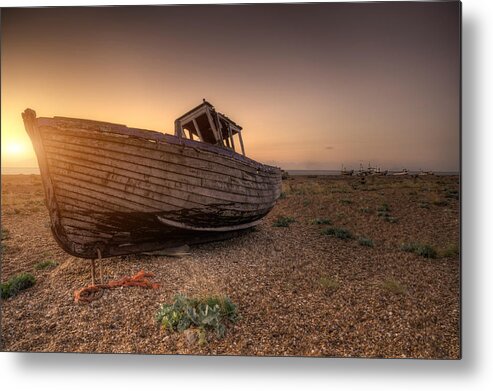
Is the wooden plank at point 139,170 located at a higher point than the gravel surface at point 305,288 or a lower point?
higher

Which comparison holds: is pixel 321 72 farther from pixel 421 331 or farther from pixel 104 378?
pixel 104 378

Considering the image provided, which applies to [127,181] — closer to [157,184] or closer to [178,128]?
[157,184]

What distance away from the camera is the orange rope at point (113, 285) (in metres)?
3.52

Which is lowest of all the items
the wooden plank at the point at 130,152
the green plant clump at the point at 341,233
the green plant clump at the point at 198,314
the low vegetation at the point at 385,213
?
the green plant clump at the point at 198,314

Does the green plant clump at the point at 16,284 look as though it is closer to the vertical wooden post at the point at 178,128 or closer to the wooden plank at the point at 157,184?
the wooden plank at the point at 157,184

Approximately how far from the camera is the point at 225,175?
4.46 m

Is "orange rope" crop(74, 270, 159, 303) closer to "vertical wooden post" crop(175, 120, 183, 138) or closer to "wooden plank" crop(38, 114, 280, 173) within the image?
"wooden plank" crop(38, 114, 280, 173)

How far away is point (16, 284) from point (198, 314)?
2.36m

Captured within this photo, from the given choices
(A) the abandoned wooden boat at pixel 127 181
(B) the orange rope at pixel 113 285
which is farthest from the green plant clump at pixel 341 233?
(B) the orange rope at pixel 113 285

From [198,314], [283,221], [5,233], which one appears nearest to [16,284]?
[5,233]

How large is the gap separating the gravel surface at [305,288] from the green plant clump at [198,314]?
0.11 m

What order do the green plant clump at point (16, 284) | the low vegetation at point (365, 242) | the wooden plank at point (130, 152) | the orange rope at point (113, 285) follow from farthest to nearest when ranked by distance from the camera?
the low vegetation at point (365, 242) → the green plant clump at point (16, 284) → the orange rope at point (113, 285) → the wooden plank at point (130, 152)

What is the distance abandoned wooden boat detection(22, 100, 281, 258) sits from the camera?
344 cm

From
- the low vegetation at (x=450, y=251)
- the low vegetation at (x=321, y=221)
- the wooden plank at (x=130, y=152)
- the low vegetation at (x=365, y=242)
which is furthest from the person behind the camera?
the low vegetation at (x=321, y=221)
